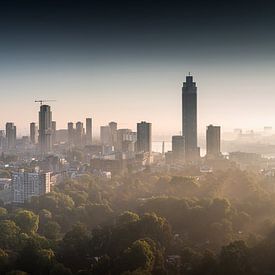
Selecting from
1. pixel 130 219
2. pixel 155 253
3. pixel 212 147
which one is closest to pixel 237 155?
pixel 212 147

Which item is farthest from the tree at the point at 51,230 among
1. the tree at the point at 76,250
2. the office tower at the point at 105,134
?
the office tower at the point at 105,134

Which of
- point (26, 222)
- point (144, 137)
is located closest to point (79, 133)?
point (144, 137)

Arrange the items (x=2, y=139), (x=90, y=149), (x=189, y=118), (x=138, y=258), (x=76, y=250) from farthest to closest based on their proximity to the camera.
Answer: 1. (x=2, y=139)
2. (x=90, y=149)
3. (x=189, y=118)
4. (x=76, y=250)
5. (x=138, y=258)

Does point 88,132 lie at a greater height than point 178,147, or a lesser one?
greater

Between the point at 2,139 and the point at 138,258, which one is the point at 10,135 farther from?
the point at 138,258

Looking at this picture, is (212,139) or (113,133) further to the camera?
(113,133)

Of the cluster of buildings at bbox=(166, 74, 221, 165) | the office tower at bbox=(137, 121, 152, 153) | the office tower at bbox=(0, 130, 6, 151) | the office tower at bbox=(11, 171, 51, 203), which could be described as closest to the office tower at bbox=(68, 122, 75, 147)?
the office tower at bbox=(0, 130, 6, 151)

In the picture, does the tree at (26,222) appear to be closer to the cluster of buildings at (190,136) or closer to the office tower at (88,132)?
the cluster of buildings at (190,136)
